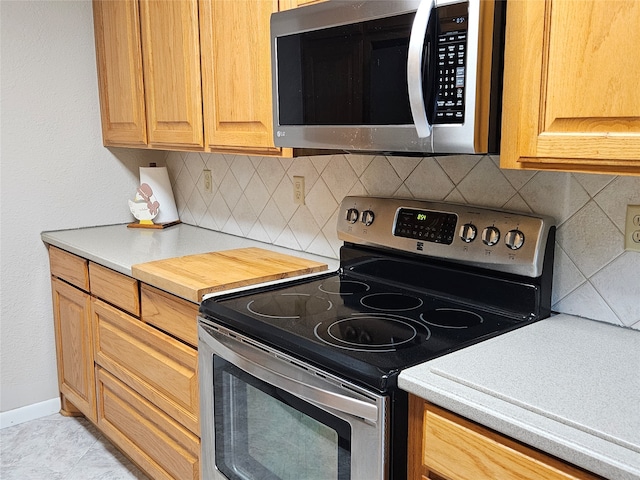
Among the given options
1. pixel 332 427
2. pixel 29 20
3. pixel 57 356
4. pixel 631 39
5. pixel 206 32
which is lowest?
pixel 57 356

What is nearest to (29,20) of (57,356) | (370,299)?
(57,356)

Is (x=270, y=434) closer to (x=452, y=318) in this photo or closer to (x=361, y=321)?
(x=361, y=321)

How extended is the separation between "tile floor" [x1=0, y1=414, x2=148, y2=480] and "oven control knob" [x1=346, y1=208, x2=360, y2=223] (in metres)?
1.30

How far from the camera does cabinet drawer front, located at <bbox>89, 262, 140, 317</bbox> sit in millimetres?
2018

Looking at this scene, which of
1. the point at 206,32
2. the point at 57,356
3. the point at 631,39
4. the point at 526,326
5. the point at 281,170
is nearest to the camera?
the point at 631,39

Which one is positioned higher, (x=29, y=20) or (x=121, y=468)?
(x=29, y=20)

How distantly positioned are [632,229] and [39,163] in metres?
2.30

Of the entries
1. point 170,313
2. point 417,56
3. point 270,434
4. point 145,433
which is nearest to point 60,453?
point 145,433

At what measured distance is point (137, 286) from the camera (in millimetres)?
1996

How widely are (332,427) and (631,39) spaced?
90cm

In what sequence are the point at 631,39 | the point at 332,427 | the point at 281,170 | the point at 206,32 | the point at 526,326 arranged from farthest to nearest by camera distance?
the point at 281,170, the point at 206,32, the point at 526,326, the point at 332,427, the point at 631,39

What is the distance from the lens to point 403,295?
1646 millimetres

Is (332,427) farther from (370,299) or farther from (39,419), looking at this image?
(39,419)

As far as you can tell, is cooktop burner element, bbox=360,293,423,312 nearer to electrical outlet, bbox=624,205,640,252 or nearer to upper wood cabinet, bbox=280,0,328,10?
electrical outlet, bbox=624,205,640,252
